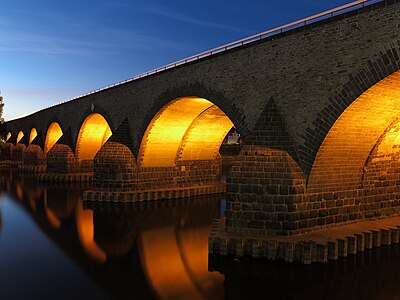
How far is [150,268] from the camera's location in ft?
39.8

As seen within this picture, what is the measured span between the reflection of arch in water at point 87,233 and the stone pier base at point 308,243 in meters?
4.06

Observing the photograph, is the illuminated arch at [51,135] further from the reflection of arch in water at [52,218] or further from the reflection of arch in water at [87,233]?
the reflection of arch in water at [87,233]

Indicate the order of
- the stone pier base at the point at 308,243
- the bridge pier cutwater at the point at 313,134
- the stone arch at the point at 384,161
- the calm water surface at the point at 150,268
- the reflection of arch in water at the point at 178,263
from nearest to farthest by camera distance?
the calm water surface at the point at 150,268
the reflection of arch in water at the point at 178,263
the bridge pier cutwater at the point at 313,134
the stone pier base at the point at 308,243
the stone arch at the point at 384,161

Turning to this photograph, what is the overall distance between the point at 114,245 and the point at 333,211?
836 centimetres

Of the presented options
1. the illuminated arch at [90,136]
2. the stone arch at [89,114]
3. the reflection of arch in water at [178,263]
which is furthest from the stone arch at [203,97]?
the illuminated arch at [90,136]

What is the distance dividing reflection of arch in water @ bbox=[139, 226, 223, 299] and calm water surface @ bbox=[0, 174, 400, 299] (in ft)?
0.09

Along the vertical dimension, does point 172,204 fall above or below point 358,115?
below

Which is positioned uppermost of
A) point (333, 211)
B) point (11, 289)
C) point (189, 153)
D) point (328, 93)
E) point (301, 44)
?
point (301, 44)

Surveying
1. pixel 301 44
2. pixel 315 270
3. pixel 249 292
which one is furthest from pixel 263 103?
pixel 249 292

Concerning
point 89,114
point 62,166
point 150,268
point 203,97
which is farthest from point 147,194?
point 62,166

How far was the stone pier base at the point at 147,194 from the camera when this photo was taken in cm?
2286

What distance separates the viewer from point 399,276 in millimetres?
11398

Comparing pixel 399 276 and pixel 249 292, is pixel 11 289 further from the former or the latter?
pixel 399 276

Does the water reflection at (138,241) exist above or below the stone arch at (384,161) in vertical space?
below
